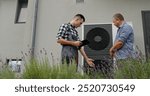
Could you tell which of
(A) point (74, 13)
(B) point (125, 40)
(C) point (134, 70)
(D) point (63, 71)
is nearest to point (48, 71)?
(D) point (63, 71)

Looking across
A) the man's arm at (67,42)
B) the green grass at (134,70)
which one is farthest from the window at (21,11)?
the green grass at (134,70)

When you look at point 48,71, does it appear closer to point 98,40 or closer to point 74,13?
point 98,40

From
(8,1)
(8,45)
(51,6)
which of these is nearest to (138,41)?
(51,6)

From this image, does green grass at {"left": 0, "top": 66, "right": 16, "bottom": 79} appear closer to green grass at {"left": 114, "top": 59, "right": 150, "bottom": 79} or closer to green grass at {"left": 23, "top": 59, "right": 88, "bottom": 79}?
green grass at {"left": 23, "top": 59, "right": 88, "bottom": 79}

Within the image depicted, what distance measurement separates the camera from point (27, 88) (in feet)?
10.0

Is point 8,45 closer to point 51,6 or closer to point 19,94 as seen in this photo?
point 51,6

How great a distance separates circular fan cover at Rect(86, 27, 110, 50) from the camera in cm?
646

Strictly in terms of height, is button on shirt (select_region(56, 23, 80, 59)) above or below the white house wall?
below

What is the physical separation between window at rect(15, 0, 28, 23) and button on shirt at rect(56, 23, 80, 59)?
287 inches

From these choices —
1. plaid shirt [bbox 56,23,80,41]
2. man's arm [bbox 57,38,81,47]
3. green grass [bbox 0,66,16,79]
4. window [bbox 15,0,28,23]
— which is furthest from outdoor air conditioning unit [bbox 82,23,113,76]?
window [bbox 15,0,28,23]

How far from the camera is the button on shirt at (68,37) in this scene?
465cm

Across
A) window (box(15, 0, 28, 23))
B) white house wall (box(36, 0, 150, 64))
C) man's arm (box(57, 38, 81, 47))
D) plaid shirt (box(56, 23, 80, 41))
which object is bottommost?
man's arm (box(57, 38, 81, 47))

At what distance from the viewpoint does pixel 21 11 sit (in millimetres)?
12297

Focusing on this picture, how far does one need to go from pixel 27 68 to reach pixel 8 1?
9.10 metres
